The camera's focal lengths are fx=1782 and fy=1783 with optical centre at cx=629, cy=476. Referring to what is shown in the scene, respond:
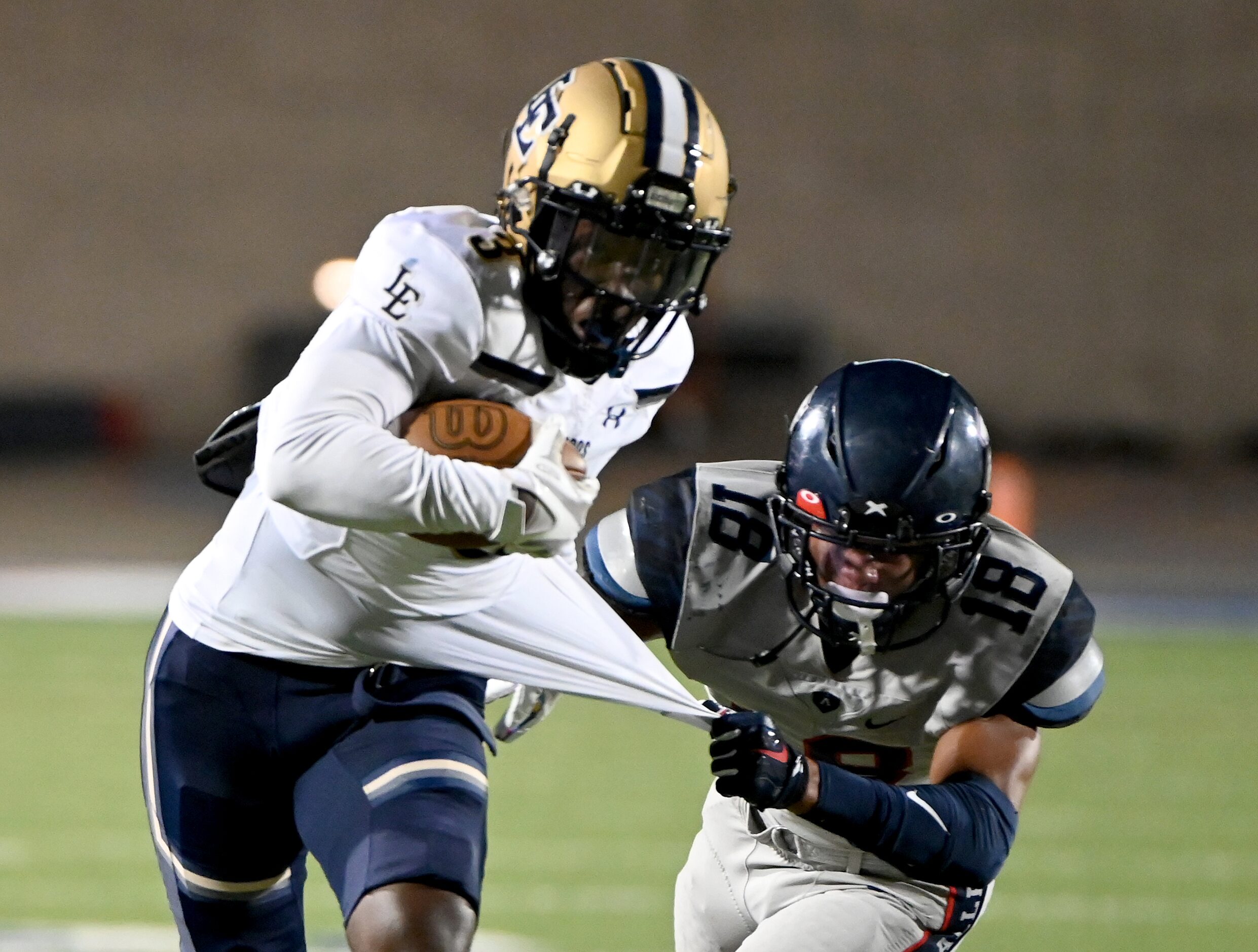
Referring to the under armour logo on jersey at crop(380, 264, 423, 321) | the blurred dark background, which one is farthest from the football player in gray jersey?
the blurred dark background

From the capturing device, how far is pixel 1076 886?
504 centimetres

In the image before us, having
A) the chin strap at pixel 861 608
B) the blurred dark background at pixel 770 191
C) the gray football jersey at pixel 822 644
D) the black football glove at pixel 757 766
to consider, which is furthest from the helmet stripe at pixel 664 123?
the blurred dark background at pixel 770 191

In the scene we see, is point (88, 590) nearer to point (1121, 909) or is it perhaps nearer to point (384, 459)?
point (1121, 909)

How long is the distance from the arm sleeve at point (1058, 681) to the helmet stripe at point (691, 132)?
2.99 feet

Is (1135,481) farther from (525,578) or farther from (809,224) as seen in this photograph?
(525,578)

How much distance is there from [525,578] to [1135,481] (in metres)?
12.8

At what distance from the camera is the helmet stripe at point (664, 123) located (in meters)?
2.71

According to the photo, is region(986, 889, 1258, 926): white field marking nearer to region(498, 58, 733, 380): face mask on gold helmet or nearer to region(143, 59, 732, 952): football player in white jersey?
region(143, 59, 732, 952): football player in white jersey

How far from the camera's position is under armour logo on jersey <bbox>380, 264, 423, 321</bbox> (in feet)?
8.41

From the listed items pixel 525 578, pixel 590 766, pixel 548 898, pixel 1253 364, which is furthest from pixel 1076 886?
pixel 1253 364

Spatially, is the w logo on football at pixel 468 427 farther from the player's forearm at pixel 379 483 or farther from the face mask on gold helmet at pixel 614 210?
the face mask on gold helmet at pixel 614 210

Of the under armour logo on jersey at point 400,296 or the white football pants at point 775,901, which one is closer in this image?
the under armour logo on jersey at point 400,296

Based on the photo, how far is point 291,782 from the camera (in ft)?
9.35

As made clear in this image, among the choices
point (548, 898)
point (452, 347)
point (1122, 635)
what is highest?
point (452, 347)
